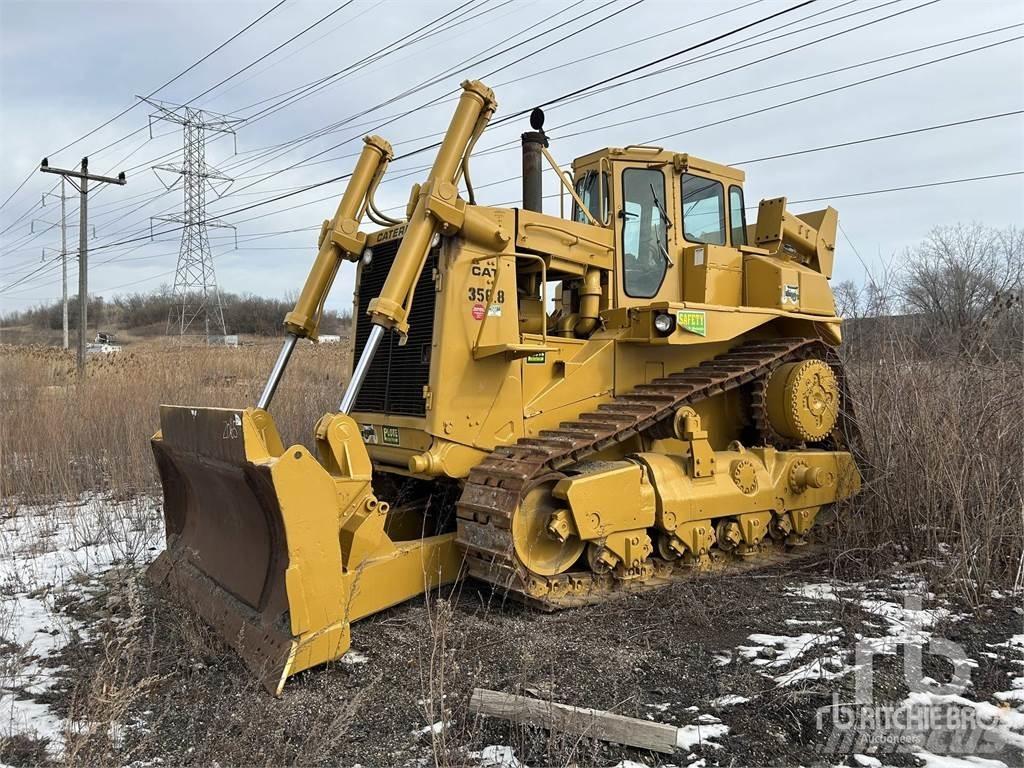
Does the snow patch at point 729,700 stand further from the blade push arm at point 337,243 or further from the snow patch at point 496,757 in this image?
the blade push arm at point 337,243

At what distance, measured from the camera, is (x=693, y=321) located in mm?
5781

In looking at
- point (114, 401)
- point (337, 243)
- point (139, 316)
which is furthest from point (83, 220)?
point (139, 316)

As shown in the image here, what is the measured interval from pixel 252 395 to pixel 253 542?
849 centimetres

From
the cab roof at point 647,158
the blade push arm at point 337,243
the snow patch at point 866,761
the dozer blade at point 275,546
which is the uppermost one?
the cab roof at point 647,158

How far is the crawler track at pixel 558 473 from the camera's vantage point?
15.3 ft

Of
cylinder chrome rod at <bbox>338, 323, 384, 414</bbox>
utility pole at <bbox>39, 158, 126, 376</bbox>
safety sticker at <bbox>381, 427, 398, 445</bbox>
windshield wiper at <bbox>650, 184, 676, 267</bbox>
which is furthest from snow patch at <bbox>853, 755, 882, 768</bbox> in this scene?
utility pole at <bbox>39, 158, 126, 376</bbox>

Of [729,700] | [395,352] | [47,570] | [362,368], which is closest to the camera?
[729,700]

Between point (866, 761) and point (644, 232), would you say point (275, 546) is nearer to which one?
point (866, 761)

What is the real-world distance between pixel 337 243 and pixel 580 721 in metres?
3.99

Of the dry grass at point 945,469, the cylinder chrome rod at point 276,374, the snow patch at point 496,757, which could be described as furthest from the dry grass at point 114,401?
the dry grass at point 945,469

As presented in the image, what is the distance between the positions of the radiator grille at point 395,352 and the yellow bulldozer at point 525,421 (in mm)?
23

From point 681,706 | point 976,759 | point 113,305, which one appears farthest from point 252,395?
point 113,305

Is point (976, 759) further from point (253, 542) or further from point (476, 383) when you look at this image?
point (253, 542)

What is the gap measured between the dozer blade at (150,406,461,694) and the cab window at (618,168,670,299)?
108 inches
